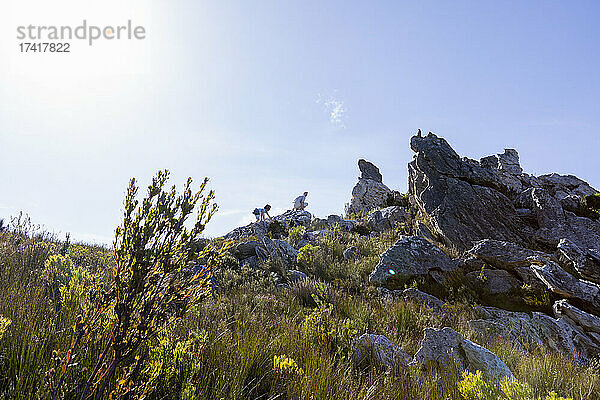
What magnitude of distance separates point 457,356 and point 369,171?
2420cm

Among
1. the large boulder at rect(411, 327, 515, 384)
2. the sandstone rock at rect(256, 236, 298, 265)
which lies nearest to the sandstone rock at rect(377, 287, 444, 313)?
the sandstone rock at rect(256, 236, 298, 265)

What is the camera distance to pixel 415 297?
7.54m

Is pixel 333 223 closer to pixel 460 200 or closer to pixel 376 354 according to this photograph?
pixel 460 200

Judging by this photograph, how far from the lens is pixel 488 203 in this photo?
11141 mm

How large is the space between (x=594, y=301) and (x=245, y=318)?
815 cm

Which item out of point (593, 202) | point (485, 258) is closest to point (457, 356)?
point (485, 258)

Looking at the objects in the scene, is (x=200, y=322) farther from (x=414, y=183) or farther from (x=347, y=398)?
(x=414, y=183)

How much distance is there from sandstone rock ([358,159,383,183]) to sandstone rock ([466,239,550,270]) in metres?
18.1

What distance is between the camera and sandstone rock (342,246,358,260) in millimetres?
10625

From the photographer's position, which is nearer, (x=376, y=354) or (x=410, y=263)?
(x=376, y=354)

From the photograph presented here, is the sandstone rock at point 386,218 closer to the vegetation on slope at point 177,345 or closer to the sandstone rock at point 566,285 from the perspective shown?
the sandstone rock at point 566,285

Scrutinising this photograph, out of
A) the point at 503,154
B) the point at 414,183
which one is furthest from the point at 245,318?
the point at 503,154

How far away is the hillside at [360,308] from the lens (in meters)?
2.30

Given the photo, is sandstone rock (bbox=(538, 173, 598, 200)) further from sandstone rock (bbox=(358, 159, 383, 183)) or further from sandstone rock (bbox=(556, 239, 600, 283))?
sandstone rock (bbox=(358, 159, 383, 183))
